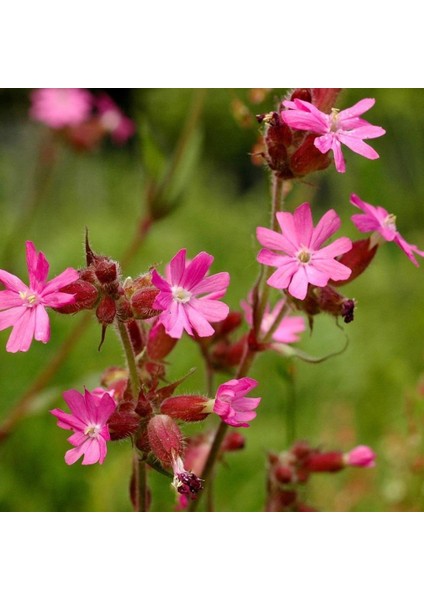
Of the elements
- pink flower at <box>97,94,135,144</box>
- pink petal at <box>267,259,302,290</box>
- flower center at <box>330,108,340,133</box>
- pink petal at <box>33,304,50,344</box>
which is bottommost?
pink petal at <box>33,304,50,344</box>

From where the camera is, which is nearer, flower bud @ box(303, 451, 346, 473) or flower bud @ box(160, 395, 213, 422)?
flower bud @ box(160, 395, 213, 422)

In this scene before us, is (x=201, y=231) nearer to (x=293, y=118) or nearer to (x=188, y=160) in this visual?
(x=188, y=160)

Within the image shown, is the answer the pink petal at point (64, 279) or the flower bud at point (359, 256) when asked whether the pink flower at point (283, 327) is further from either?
the pink petal at point (64, 279)

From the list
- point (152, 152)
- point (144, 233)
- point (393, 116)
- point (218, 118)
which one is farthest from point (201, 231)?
point (218, 118)

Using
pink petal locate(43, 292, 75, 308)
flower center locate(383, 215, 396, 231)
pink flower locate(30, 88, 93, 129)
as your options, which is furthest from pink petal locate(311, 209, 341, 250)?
pink flower locate(30, 88, 93, 129)

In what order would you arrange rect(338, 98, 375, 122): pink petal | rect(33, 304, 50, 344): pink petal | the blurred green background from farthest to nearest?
the blurred green background, rect(338, 98, 375, 122): pink petal, rect(33, 304, 50, 344): pink petal

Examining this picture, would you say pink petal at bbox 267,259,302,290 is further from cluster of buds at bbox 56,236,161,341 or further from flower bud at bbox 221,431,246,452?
flower bud at bbox 221,431,246,452

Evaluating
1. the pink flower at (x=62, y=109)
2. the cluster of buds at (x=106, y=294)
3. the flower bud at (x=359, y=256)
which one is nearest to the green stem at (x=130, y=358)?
the cluster of buds at (x=106, y=294)
